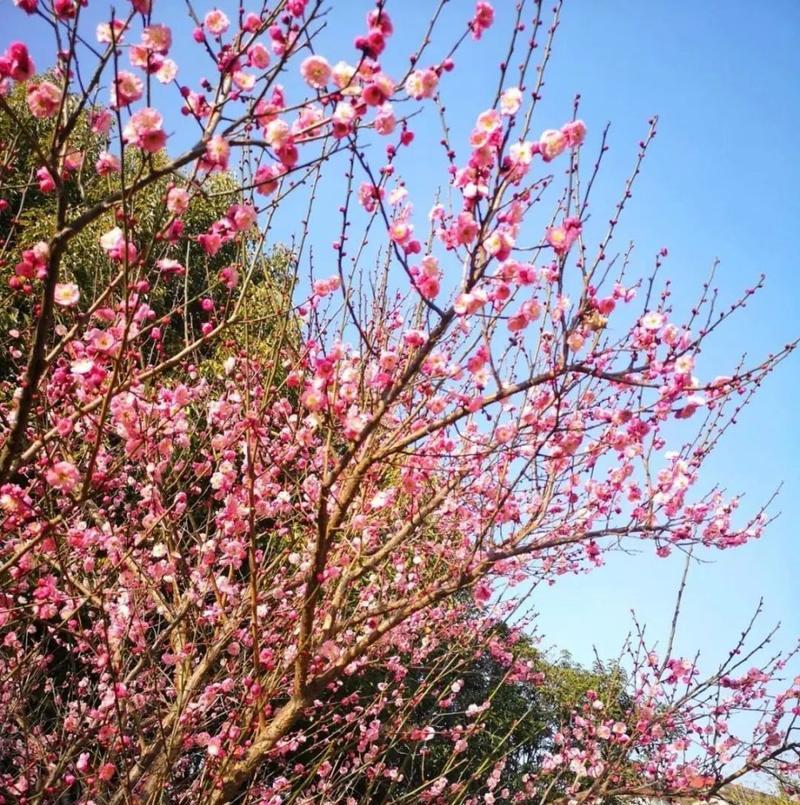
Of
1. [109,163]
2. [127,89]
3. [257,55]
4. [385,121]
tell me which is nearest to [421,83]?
[385,121]

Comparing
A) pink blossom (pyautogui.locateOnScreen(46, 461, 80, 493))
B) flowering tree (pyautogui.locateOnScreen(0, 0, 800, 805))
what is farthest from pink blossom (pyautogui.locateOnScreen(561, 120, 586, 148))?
pink blossom (pyautogui.locateOnScreen(46, 461, 80, 493))

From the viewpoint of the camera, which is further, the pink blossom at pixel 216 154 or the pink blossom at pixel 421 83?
the pink blossom at pixel 421 83

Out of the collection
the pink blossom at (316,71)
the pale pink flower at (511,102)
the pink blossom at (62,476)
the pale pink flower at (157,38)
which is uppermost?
the pale pink flower at (511,102)

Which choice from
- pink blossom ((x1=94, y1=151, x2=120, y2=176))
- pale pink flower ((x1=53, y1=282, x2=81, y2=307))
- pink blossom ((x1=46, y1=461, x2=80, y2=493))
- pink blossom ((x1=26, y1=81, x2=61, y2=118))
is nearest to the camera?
pink blossom ((x1=26, y1=81, x2=61, y2=118))

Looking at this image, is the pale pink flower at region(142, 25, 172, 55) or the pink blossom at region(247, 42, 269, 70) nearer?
the pale pink flower at region(142, 25, 172, 55)

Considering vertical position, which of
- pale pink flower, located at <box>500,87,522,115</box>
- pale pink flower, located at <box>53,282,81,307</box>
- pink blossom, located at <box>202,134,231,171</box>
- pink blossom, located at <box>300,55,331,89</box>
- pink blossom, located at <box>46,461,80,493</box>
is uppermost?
pale pink flower, located at <box>500,87,522,115</box>

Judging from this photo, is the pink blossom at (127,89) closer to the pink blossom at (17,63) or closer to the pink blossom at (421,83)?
the pink blossom at (17,63)

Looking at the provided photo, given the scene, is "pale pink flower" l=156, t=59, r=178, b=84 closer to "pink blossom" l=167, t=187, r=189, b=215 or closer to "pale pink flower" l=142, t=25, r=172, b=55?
"pale pink flower" l=142, t=25, r=172, b=55

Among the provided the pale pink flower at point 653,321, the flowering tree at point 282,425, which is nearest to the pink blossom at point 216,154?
the flowering tree at point 282,425

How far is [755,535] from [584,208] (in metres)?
2.65

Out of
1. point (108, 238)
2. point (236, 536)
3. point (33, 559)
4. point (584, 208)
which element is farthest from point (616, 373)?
point (33, 559)

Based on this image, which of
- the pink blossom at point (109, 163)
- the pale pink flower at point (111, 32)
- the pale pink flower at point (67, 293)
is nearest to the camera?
the pale pink flower at point (111, 32)

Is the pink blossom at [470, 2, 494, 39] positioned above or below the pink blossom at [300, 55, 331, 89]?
above

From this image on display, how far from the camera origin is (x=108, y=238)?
2432 millimetres
